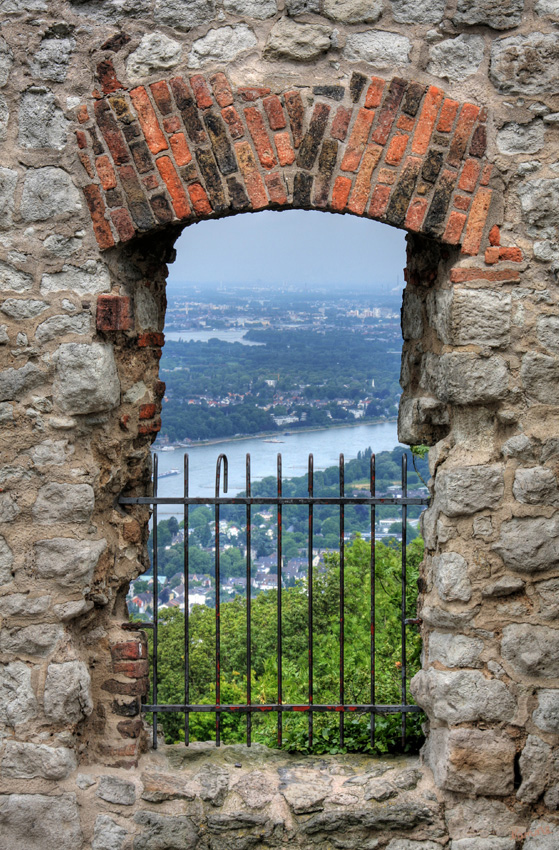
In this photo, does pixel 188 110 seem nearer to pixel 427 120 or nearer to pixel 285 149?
pixel 285 149

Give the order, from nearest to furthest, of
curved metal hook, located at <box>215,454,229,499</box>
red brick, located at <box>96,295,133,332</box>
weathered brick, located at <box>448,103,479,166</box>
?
weathered brick, located at <box>448,103,479,166</box>, red brick, located at <box>96,295,133,332</box>, curved metal hook, located at <box>215,454,229,499</box>

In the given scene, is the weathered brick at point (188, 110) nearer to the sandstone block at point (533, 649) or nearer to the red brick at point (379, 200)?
the red brick at point (379, 200)

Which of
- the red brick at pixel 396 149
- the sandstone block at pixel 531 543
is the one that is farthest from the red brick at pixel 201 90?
the sandstone block at pixel 531 543

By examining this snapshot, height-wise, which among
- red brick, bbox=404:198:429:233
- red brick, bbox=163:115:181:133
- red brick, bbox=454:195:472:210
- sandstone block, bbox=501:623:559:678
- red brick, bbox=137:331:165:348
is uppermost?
red brick, bbox=163:115:181:133

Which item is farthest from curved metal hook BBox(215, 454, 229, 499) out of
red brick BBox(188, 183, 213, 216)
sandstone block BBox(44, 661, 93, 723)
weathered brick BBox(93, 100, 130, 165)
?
weathered brick BBox(93, 100, 130, 165)

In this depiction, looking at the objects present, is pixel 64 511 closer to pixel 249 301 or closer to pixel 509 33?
pixel 509 33

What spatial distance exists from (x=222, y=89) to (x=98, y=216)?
0.66 meters

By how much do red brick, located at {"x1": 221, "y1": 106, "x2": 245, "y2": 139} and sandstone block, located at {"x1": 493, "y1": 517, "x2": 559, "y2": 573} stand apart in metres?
1.78

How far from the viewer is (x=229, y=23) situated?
318 cm

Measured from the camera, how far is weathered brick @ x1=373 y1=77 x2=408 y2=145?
3141 millimetres

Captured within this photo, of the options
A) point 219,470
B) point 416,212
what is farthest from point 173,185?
point 219,470

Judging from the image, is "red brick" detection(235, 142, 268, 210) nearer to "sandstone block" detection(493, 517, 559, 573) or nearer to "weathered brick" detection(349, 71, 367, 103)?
"weathered brick" detection(349, 71, 367, 103)

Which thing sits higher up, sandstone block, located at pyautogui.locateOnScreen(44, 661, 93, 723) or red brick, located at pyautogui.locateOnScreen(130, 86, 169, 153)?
red brick, located at pyautogui.locateOnScreen(130, 86, 169, 153)

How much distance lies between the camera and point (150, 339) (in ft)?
12.1
